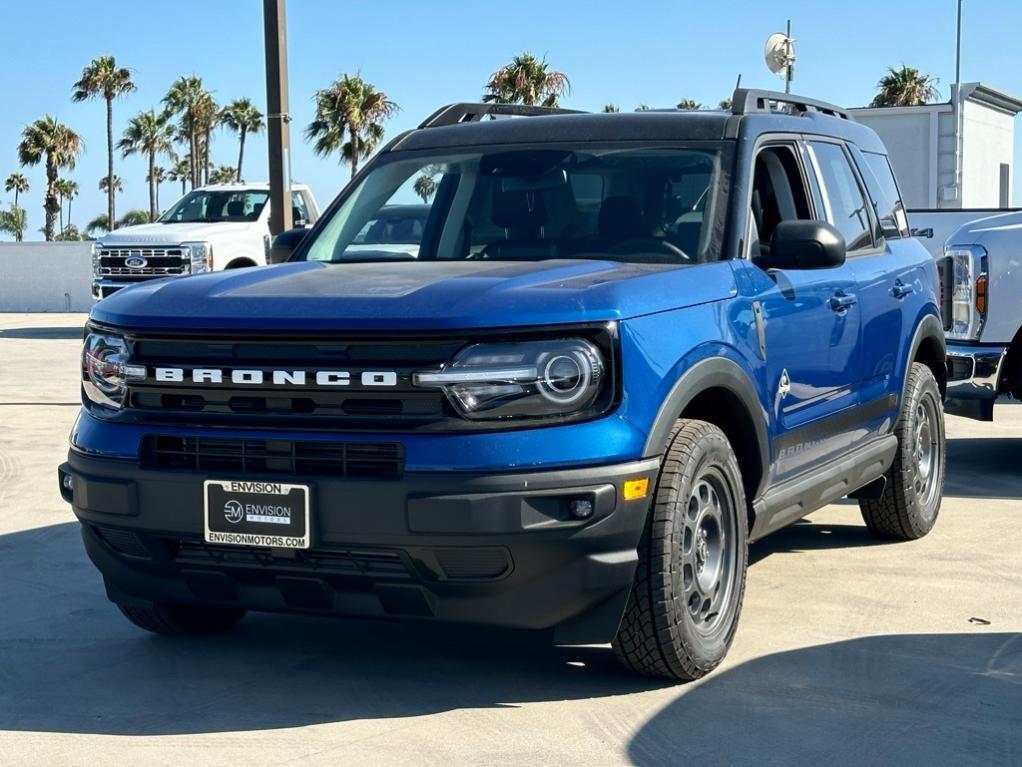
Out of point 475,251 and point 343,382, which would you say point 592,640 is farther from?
point 475,251

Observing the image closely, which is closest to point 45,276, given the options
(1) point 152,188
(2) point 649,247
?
(2) point 649,247

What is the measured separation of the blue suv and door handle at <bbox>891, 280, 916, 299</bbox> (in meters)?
1.04

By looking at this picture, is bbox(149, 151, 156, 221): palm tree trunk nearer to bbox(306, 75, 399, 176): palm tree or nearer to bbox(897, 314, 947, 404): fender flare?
bbox(306, 75, 399, 176): palm tree

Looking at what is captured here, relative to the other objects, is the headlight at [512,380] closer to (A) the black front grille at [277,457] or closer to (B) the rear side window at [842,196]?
(A) the black front grille at [277,457]

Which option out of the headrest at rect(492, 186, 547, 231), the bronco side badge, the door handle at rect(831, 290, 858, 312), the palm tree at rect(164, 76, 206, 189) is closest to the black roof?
the headrest at rect(492, 186, 547, 231)

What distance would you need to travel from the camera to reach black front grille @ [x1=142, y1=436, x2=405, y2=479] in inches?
172

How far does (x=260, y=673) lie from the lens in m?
5.10

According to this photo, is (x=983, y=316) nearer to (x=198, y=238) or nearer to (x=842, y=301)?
(x=842, y=301)

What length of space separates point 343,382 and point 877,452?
305 cm

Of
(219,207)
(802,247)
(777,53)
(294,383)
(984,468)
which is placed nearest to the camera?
(294,383)

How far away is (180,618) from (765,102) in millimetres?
3067

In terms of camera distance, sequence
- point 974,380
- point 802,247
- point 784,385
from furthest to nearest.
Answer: point 974,380 < point 784,385 < point 802,247

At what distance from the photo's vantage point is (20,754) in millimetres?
4285

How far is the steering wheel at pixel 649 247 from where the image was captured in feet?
17.7
